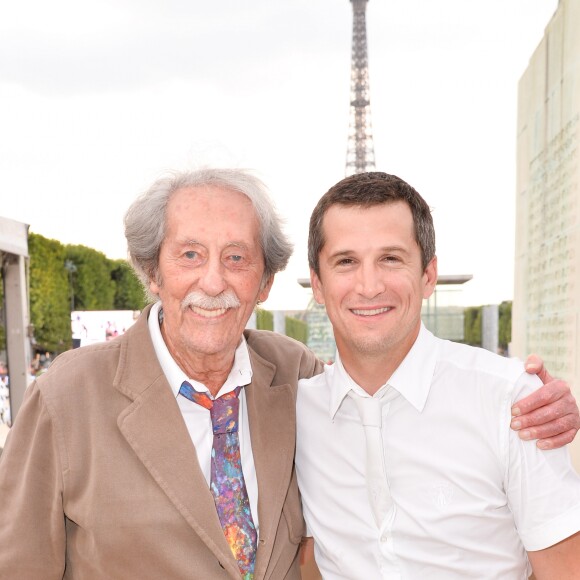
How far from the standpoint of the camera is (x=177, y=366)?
2420 mm

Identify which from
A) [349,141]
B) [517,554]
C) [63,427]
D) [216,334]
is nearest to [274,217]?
[216,334]

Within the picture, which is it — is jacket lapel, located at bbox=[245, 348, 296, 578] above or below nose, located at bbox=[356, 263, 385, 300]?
below

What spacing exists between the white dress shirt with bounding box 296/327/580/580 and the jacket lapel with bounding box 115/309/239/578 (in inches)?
16.1

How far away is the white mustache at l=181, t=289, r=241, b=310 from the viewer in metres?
2.36

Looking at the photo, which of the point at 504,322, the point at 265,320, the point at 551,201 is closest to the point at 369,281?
the point at 551,201

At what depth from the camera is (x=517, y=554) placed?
2.18m

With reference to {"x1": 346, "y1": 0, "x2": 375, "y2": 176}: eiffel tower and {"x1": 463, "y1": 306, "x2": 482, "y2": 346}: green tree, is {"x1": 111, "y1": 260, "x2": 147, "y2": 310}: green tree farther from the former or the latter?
{"x1": 346, "y1": 0, "x2": 375, "y2": 176}: eiffel tower

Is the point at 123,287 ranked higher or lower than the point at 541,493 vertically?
lower

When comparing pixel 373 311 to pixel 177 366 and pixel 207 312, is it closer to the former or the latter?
pixel 207 312

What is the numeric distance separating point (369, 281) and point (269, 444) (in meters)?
0.71

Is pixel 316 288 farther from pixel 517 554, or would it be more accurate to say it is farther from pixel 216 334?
pixel 517 554

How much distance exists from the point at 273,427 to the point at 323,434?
19cm

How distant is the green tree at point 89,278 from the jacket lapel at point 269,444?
28.0 metres

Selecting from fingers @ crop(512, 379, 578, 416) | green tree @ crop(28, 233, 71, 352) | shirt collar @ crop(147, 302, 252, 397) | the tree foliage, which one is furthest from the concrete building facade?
green tree @ crop(28, 233, 71, 352)
